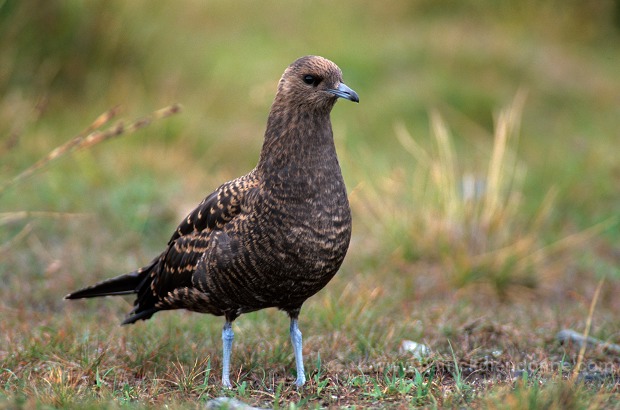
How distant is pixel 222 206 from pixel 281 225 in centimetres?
46

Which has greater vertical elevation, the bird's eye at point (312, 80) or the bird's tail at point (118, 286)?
the bird's eye at point (312, 80)

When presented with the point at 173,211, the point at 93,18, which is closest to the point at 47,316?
the point at 173,211

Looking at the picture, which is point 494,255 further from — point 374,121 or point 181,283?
point 374,121

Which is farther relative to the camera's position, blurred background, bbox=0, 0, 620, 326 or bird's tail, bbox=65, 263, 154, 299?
blurred background, bbox=0, 0, 620, 326

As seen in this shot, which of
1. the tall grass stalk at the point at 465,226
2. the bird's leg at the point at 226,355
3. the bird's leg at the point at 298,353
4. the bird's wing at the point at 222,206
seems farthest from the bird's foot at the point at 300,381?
the tall grass stalk at the point at 465,226

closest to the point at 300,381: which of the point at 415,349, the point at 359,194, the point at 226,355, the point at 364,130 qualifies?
the point at 226,355

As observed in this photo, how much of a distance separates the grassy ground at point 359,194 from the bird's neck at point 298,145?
3.40 feet

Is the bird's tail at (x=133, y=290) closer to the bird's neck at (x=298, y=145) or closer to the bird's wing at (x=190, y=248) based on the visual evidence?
the bird's wing at (x=190, y=248)

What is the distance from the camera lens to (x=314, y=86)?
437 centimetres

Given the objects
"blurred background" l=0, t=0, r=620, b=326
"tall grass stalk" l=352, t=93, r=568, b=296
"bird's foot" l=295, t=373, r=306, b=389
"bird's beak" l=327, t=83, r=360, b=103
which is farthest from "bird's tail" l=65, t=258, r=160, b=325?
"tall grass stalk" l=352, t=93, r=568, b=296

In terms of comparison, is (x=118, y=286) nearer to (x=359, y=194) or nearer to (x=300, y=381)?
(x=300, y=381)

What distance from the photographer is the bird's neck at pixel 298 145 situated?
4258 mm

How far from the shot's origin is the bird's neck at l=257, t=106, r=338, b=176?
4258mm

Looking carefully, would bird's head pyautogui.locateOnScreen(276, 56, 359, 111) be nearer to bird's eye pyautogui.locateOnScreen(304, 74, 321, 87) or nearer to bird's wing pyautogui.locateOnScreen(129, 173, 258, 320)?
bird's eye pyautogui.locateOnScreen(304, 74, 321, 87)
